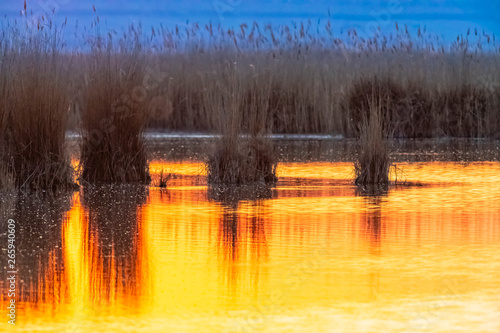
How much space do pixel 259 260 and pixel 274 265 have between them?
15 centimetres

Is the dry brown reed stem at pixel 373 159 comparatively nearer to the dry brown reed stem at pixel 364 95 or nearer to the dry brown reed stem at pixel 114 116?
the dry brown reed stem at pixel 114 116

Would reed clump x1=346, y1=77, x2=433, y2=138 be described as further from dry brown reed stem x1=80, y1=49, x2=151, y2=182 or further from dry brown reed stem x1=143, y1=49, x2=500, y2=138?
dry brown reed stem x1=80, y1=49, x2=151, y2=182

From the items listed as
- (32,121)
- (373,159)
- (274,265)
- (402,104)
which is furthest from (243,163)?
(402,104)

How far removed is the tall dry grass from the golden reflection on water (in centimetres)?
59

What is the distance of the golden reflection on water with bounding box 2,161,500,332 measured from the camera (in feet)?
11.9

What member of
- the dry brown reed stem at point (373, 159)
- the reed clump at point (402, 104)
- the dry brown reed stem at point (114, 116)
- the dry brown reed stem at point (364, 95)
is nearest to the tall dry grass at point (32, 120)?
the dry brown reed stem at point (114, 116)

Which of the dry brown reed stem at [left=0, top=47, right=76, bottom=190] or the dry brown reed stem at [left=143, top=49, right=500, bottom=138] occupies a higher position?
the dry brown reed stem at [left=143, top=49, right=500, bottom=138]

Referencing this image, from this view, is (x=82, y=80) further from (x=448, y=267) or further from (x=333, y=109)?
(x=333, y=109)

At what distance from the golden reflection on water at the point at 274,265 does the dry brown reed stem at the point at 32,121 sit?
1.96 ft

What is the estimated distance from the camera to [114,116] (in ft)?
27.1

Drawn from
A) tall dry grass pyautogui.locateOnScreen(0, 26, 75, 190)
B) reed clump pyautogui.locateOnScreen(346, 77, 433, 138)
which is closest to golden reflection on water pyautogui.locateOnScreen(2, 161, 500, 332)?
tall dry grass pyautogui.locateOnScreen(0, 26, 75, 190)

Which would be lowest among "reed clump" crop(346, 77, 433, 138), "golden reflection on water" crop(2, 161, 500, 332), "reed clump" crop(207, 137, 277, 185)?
"golden reflection on water" crop(2, 161, 500, 332)

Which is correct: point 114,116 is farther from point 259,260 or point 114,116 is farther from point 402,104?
point 402,104

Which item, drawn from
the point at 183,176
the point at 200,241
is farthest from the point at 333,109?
the point at 200,241
